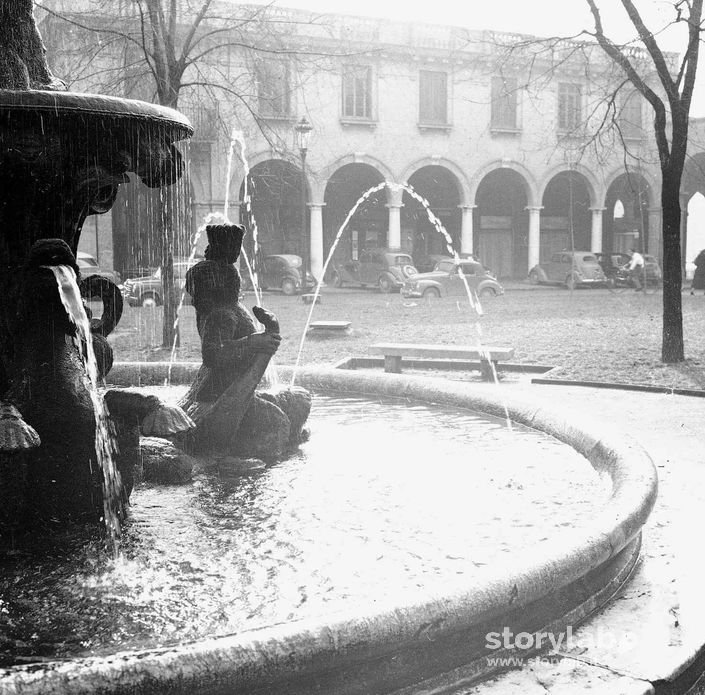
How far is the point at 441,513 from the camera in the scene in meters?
4.60

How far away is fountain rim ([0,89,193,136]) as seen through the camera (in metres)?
3.48

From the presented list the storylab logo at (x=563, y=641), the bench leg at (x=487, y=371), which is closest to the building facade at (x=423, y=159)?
the bench leg at (x=487, y=371)

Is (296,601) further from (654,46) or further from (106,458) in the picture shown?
(654,46)

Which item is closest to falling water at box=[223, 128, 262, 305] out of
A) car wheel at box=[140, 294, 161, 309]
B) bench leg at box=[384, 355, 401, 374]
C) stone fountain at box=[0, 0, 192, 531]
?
bench leg at box=[384, 355, 401, 374]

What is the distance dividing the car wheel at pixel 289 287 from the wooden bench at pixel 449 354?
1795cm

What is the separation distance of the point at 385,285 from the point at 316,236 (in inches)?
158

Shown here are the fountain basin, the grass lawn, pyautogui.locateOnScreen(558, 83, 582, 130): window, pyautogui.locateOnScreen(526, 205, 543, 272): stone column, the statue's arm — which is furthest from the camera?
pyautogui.locateOnScreen(526, 205, 543, 272): stone column

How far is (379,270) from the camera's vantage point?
101 ft

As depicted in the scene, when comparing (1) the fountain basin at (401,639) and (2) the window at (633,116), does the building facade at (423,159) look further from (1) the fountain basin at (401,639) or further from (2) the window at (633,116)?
(1) the fountain basin at (401,639)

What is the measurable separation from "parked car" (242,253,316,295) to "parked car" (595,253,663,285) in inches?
434

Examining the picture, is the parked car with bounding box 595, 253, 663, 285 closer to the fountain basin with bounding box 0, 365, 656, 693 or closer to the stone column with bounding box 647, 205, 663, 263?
the stone column with bounding box 647, 205, 663, 263

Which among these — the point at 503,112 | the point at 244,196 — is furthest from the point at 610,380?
the point at 503,112

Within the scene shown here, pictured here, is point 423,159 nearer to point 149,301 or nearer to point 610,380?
point 149,301

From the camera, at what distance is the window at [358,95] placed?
3338 centimetres
